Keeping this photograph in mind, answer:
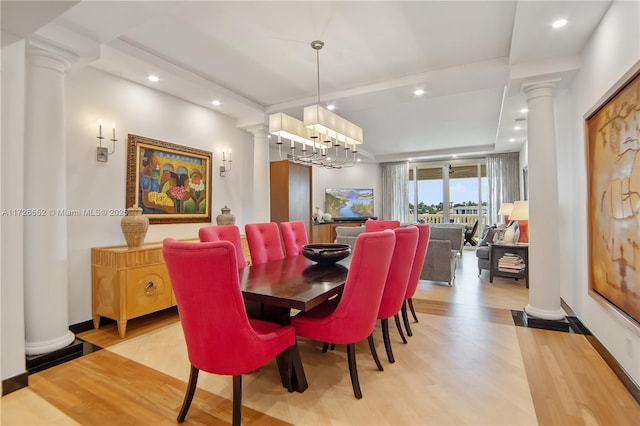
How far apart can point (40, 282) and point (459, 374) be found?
3.23 m

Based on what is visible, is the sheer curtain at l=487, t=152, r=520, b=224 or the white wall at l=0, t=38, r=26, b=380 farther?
the sheer curtain at l=487, t=152, r=520, b=224

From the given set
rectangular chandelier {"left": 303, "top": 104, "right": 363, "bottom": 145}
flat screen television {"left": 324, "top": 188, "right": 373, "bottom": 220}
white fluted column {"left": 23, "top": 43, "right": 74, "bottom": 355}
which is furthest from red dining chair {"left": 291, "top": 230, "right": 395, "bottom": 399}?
flat screen television {"left": 324, "top": 188, "right": 373, "bottom": 220}

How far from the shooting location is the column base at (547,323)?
2920mm

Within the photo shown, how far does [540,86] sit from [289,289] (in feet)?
10.4

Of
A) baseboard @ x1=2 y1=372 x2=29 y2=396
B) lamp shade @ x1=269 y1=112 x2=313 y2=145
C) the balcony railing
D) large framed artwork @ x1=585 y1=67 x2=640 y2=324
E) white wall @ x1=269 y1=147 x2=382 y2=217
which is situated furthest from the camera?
the balcony railing

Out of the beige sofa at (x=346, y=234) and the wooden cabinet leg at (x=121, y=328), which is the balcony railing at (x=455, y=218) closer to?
the beige sofa at (x=346, y=234)

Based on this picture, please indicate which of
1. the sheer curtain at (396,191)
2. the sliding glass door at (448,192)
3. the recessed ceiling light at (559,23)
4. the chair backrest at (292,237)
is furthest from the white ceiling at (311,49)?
the sheer curtain at (396,191)

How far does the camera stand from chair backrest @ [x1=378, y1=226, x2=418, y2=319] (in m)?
2.28

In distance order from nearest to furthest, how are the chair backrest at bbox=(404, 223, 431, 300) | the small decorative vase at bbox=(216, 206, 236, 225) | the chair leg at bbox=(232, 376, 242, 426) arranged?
the chair leg at bbox=(232, 376, 242, 426) → the chair backrest at bbox=(404, 223, 431, 300) → the small decorative vase at bbox=(216, 206, 236, 225)

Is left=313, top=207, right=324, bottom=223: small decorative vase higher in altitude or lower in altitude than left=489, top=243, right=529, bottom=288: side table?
higher

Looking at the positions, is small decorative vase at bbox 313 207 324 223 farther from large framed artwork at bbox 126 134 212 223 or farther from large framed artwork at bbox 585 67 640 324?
large framed artwork at bbox 585 67 640 324

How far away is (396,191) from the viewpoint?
32.0 ft

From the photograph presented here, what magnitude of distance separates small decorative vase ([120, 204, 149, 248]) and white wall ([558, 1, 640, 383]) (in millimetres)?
3961

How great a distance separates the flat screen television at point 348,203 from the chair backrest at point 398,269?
663 centimetres
